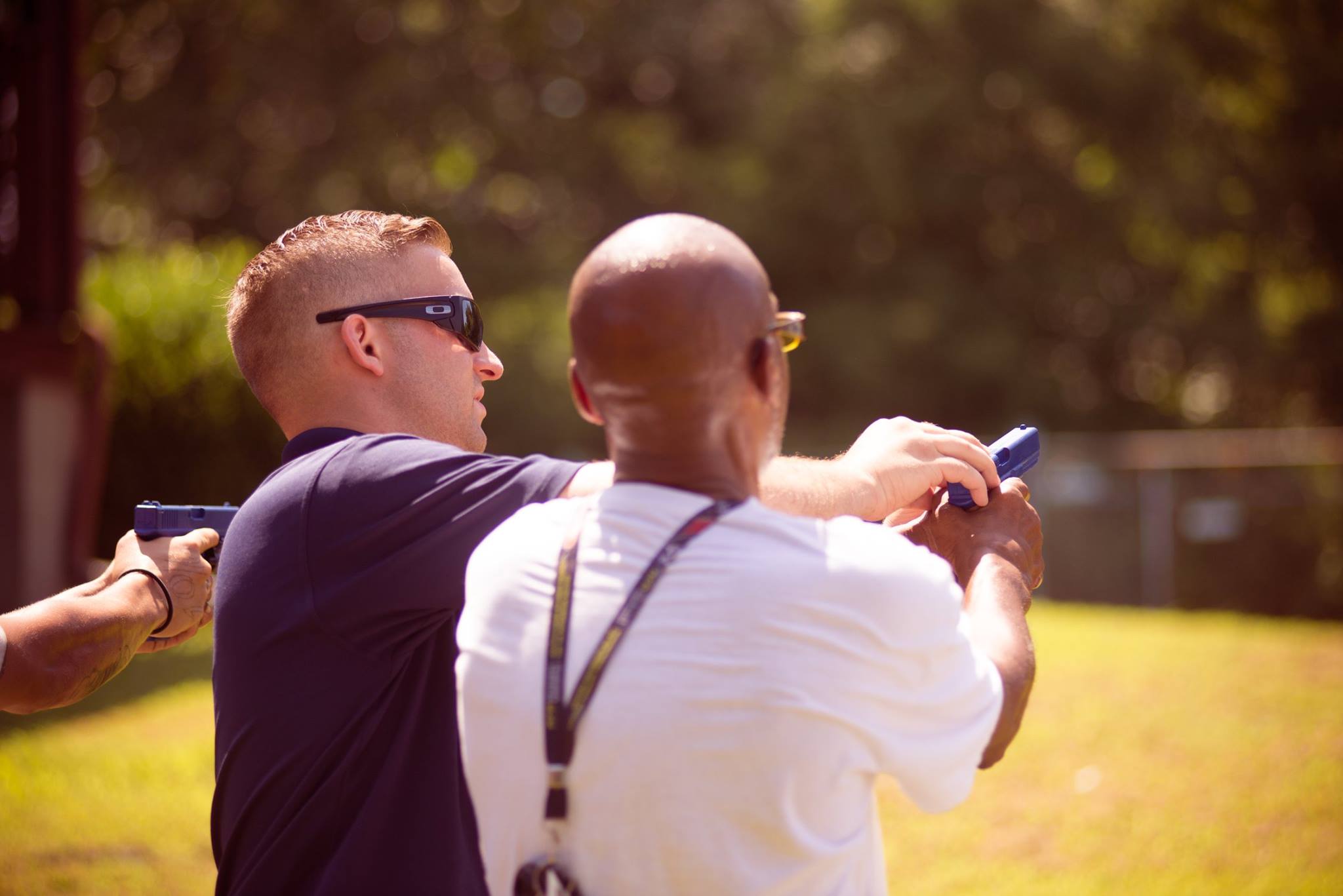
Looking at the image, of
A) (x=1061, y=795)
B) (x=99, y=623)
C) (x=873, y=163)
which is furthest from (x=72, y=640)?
(x=873, y=163)

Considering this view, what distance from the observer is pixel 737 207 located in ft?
87.6

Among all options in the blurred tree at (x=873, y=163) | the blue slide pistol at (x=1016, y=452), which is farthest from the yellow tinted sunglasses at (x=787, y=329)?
the blurred tree at (x=873, y=163)

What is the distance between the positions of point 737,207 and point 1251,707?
19.3 m

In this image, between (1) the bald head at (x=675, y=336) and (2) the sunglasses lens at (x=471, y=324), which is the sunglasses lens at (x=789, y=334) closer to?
(1) the bald head at (x=675, y=336)

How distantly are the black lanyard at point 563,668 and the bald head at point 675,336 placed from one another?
0.53 ft

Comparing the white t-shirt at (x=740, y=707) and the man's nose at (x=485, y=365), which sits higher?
the man's nose at (x=485, y=365)

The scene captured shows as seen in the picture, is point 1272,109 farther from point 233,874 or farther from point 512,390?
point 233,874

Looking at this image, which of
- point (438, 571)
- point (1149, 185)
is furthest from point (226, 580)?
point (1149, 185)

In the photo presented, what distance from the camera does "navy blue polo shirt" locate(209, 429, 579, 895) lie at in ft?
6.63

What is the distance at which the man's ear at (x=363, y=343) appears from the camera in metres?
2.44

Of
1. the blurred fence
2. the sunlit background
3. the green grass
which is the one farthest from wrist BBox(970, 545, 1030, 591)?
the sunlit background

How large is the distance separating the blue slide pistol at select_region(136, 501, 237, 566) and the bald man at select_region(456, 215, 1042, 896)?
1326mm

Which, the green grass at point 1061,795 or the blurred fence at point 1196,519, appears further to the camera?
the blurred fence at point 1196,519

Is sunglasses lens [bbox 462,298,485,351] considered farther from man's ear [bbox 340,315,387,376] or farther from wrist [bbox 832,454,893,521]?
wrist [bbox 832,454,893,521]
